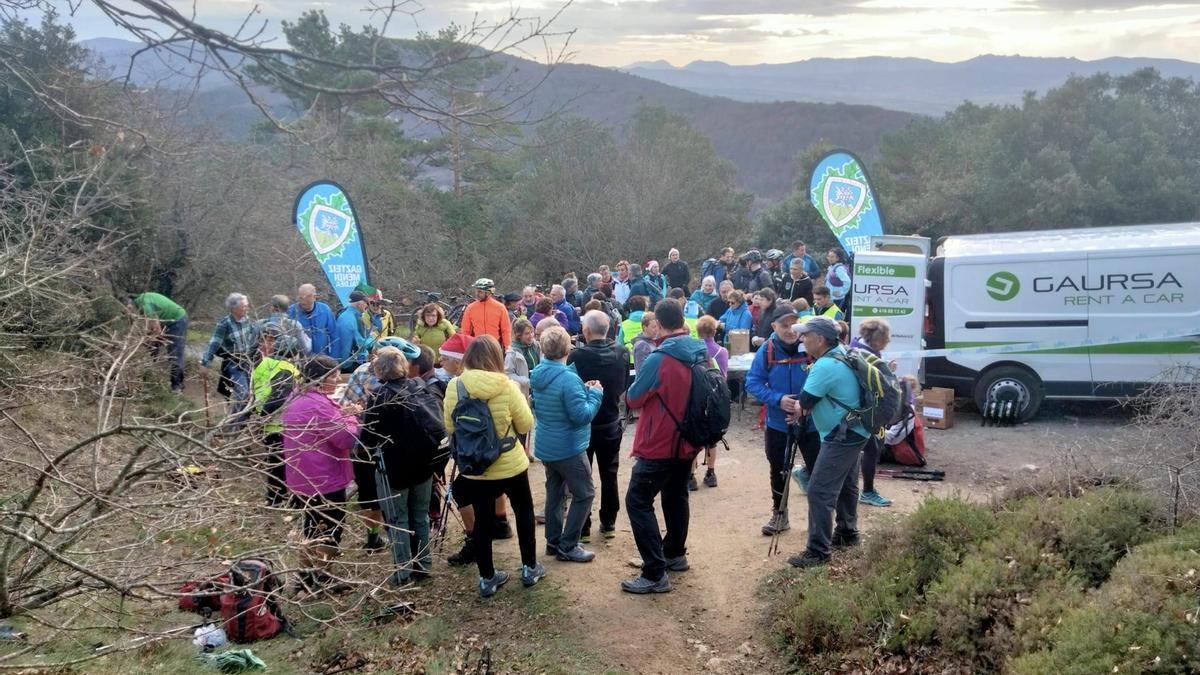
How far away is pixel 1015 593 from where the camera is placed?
488cm

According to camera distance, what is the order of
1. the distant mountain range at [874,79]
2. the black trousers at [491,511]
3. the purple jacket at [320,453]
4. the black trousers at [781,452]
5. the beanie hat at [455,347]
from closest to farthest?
the purple jacket at [320,453]
the black trousers at [491,511]
the black trousers at [781,452]
the beanie hat at [455,347]
the distant mountain range at [874,79]

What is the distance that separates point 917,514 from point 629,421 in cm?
556

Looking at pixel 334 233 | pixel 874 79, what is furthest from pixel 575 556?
pixel 874 79

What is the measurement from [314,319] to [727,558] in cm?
538

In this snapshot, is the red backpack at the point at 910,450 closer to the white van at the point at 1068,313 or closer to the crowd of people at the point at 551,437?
the crowd of people at the point at 551,437

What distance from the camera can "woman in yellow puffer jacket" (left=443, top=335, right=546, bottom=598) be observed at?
5.64m

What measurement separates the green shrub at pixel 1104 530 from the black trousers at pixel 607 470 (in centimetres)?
299

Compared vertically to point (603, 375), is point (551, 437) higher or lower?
lower

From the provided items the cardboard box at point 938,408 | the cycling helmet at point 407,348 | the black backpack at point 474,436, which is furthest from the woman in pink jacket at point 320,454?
the cardboard box at point 938,408

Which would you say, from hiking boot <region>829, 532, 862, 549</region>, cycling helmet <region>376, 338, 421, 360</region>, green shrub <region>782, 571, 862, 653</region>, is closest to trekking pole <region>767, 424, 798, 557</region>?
hiking boot <region>829, 532, 862, 549</region>

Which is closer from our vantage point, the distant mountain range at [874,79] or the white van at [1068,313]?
the white van at [1068,313]

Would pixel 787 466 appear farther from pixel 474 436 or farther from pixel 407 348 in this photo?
pixel 407 348

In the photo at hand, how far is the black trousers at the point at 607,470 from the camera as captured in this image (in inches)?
264

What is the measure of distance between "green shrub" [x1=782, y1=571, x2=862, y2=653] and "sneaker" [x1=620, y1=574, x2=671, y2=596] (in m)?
0.86
